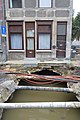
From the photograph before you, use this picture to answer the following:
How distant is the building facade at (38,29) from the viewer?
1091cm

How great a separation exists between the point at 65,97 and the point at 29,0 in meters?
6.53

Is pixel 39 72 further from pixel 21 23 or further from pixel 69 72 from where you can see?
pixel 21 23

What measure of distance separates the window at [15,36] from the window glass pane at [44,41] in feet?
4.20

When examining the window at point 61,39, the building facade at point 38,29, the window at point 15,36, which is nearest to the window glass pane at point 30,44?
the building facade at point 38,29

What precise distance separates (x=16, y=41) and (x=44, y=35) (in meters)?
1.93

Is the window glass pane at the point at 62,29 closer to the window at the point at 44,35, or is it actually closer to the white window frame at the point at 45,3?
the window at the point at 44,35

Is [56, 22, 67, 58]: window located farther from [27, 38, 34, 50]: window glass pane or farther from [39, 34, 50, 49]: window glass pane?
[27, 38, 34, 50]: window glass pane

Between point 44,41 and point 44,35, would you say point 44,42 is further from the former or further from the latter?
point 44,35

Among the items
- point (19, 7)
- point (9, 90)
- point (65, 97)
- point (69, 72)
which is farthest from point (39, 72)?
point (19, 7)

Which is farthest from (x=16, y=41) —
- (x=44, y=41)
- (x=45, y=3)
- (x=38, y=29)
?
(x=45, y=3)

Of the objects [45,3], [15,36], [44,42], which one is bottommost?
[44,42]

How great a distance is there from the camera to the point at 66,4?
10.9 meters

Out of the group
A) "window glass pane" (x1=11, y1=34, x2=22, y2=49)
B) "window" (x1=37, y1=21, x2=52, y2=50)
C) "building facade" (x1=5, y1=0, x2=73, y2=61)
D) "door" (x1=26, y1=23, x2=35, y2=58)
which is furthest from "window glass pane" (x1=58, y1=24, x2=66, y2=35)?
"window glass pane" (x1=11, y1=34, x2=22, y2=49)

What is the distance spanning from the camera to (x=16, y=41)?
11438 millimetres
